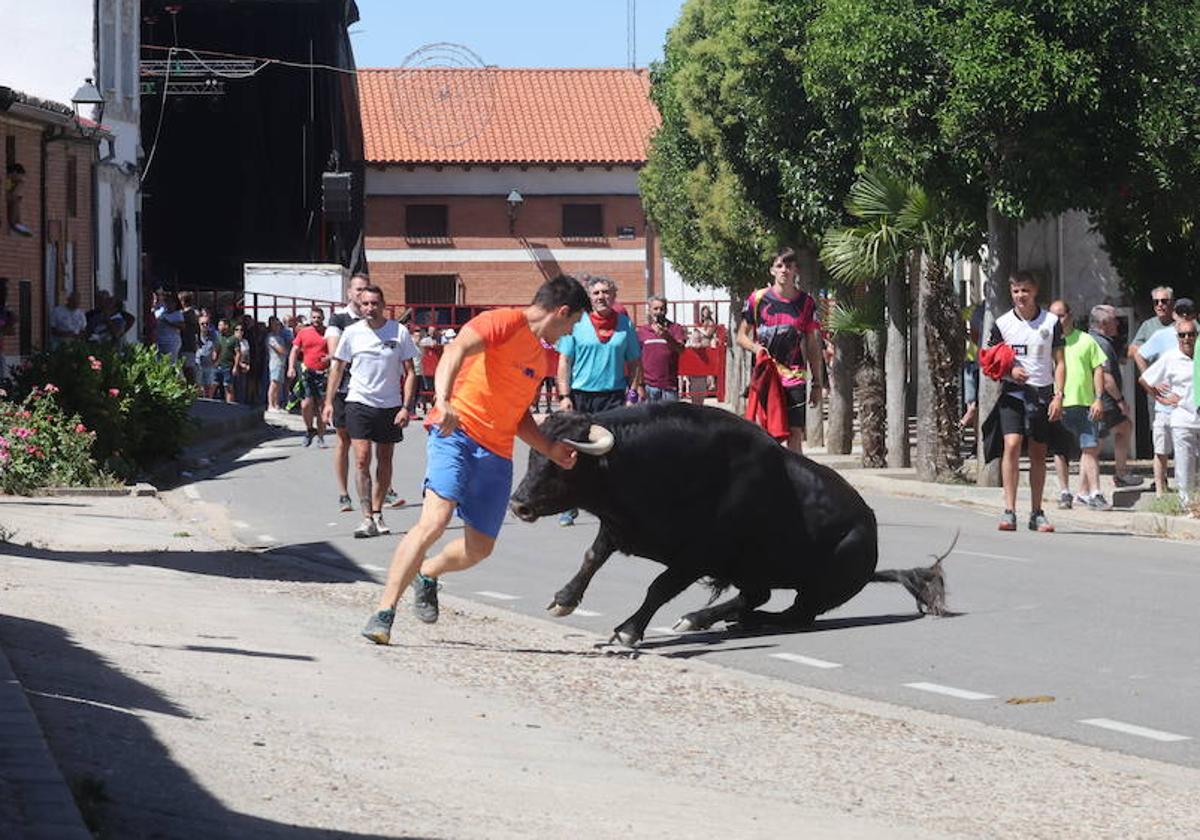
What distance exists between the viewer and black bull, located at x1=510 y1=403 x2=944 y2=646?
1149 centimetres

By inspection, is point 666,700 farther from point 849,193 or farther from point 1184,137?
point 849,193

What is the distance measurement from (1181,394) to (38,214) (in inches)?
740

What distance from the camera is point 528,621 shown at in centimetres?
1306

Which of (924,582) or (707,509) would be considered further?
(924,582)

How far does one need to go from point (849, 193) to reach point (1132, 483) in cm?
662

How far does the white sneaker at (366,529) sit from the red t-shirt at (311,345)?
13.1 m

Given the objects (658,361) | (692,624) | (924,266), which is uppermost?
(924,266)

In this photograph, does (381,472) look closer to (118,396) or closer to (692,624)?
(692,624)

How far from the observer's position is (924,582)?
12.9 meters

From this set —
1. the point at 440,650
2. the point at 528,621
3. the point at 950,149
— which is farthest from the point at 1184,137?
the point at 440,650

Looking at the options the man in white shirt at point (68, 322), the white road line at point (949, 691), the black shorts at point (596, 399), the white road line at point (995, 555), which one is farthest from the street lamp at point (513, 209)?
the white road line at point (949, 691)

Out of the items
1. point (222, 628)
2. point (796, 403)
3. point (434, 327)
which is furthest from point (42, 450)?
point (434, 327)

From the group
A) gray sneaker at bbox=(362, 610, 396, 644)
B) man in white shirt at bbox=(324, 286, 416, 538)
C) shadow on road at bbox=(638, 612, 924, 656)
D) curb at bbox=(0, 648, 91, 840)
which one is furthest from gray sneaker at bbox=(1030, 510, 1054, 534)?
curb at bbox=(0, 648, 91, 840)

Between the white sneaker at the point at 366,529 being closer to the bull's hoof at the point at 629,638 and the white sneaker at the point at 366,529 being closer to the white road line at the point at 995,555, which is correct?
the white road line at the point at 995,555
